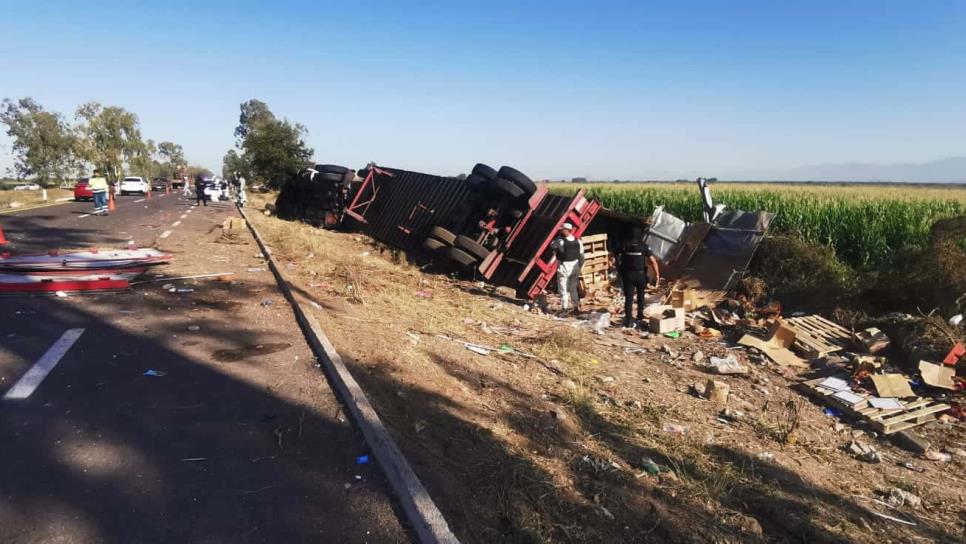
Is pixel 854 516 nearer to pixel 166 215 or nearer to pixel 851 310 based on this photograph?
pixel 851 310

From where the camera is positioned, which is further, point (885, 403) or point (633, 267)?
point (633, 267)

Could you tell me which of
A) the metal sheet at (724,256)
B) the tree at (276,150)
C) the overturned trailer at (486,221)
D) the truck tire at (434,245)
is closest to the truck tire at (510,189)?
the overturned trailer at (486,221)

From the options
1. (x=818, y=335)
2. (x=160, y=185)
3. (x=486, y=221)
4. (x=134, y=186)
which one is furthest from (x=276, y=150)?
(x=818, y=335)

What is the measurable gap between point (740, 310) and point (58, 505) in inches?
408

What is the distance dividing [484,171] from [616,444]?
28.5 ft

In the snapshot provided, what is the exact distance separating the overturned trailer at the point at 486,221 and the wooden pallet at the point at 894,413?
17.9 ft

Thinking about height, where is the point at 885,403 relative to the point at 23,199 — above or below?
below

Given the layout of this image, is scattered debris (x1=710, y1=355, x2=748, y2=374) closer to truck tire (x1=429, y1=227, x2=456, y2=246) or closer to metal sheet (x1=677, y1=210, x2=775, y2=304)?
metal sheet (x1=677, y1=210, x2=775, y2=304)

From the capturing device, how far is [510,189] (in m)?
11.5

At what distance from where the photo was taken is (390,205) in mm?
16203

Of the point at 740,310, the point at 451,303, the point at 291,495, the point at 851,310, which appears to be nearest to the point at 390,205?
the point at 451,303

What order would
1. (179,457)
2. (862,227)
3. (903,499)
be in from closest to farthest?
(179,457) → (903,499) → (862,227)

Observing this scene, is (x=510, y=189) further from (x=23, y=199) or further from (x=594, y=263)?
(x=23, y=199)

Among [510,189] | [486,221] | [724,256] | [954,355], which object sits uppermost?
[510,189]
